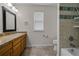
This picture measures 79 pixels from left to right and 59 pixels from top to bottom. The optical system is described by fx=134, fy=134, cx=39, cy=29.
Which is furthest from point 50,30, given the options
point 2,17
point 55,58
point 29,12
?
point 55,58

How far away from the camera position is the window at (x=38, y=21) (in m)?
4.21

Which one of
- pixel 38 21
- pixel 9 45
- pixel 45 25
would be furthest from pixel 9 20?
pixel 9 45

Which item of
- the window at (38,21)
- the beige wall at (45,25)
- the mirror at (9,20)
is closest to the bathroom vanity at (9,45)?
the mirror at (9,20)

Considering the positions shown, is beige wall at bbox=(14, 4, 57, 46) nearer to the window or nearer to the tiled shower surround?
the window

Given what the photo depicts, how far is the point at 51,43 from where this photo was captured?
12.9 ft

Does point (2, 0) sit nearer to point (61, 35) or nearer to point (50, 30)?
point (61, 35)

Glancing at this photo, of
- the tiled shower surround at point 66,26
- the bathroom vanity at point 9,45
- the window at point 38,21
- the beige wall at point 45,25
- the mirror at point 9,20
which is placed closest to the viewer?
the bathroom vanity at point 9,45

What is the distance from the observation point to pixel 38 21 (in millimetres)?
4219

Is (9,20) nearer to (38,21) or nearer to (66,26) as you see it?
(38,21)

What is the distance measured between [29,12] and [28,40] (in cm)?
98

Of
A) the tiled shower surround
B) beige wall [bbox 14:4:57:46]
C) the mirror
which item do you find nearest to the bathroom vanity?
the mirror

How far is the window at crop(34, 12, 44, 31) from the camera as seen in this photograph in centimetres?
421

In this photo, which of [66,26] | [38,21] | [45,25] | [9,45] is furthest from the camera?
[45,25]

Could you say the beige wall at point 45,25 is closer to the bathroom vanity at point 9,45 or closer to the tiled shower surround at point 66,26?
the bathroom vanity at point 9,45
